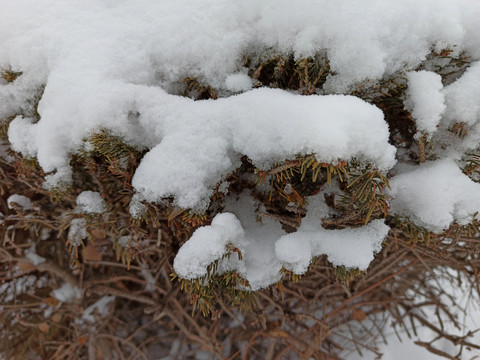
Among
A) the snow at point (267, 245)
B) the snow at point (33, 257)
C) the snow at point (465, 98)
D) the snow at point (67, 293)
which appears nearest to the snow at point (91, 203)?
the snow at point (267, 245)

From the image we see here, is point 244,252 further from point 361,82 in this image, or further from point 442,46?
point 442,46

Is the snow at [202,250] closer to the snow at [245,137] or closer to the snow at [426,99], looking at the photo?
the snow at [245,137]

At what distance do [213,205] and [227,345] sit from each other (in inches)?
56.0

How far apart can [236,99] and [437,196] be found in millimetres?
615

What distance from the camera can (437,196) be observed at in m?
0.94

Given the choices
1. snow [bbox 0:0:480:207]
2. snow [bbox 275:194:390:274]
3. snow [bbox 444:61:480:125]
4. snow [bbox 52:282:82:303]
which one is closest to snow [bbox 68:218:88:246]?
snow [bbox 0:0:480:207]

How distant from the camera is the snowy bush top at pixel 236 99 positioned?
2.93 feet

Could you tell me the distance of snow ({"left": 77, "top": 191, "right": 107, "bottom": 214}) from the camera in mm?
1108

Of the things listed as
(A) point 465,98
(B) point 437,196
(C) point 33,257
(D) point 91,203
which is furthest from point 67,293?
(A) point 465,98

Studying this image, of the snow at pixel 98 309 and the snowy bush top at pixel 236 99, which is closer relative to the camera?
the snowy bush top at pixel 236 99

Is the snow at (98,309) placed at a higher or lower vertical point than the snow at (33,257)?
lower

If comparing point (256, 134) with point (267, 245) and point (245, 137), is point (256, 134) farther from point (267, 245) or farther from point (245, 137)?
point (267, 245)

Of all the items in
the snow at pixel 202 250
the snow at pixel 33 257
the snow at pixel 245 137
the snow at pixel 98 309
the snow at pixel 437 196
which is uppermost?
the snow at pixel 245 137

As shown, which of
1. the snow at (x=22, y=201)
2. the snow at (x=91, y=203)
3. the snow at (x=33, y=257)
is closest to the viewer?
the snow at (x=91, y=203)
